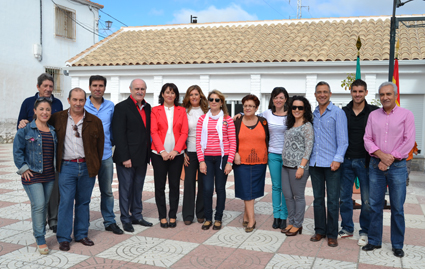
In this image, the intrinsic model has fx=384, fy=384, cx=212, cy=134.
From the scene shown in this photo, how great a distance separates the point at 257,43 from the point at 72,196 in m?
11.2

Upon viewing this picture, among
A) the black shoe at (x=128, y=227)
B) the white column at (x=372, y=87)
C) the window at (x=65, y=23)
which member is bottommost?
the black shoe at (x=128, y=227)

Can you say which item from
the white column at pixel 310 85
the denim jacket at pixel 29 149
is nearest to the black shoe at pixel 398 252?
the denim jacket at pixel 29 149

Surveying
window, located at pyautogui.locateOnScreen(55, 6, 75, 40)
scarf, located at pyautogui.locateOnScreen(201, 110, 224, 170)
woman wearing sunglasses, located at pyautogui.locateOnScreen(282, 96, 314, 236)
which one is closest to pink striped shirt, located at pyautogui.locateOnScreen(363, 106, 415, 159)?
woman wearing sunglasses, located at pyautogui.locateOnScreen(282, 96, 314, 236)

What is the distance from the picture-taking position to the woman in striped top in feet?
16.9

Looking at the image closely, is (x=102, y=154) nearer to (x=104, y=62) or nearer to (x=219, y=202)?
(x=219, y=202)

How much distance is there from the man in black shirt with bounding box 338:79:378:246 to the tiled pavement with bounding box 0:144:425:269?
474 millimetres

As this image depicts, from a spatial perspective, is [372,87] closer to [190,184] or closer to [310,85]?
[310,85]

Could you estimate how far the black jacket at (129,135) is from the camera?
198 inches

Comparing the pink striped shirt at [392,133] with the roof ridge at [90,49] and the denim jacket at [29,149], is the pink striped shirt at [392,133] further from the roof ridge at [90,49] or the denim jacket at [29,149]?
the roof ridge at [90,49]

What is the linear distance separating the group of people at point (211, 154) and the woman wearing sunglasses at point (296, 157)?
0.01 metres

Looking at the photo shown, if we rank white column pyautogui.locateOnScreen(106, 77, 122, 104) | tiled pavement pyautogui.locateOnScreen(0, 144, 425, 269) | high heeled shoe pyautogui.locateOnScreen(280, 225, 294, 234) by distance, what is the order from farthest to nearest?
white column pyautogui.locateOnScreen(106, 77, 122, 104) < high heeled shoe pyautogui.locateOnScreen(280, 225, 294, 234) < tiled pavement pyautogui.locateOnScreen(0, 144, 425, 269)

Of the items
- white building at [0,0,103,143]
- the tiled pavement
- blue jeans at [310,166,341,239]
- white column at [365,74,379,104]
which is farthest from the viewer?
white building at [0,0,103,143]

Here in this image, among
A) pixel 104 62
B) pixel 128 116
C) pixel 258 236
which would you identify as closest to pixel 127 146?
pixel 128 116

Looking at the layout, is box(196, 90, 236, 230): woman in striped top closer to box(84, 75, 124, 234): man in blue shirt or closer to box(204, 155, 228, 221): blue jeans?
box(204, 155, 228, 221): blue jeans
